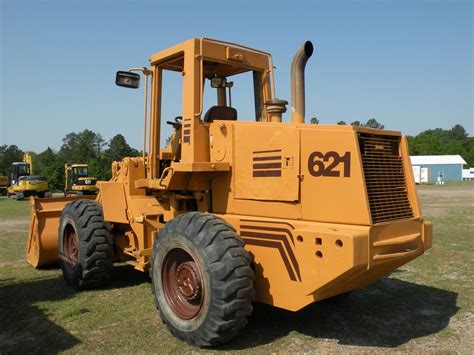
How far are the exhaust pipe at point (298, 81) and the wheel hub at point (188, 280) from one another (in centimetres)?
196

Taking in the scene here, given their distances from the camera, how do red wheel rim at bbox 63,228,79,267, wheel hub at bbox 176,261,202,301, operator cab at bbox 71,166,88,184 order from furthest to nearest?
operator cab at bbox 71,166,88,184 → red wheel rim at bbox 63,228,79,267 → wheel hub at bbox 176,261,202,301

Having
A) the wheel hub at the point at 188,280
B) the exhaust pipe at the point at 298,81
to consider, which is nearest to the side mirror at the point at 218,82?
the exhaust pipe at the point at 298,81

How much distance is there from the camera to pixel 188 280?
4770mm

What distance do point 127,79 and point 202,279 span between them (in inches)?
118

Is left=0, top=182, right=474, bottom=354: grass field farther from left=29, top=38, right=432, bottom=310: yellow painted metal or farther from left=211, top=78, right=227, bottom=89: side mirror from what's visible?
left=211, top=78, right=227, bottom=89: side mirror

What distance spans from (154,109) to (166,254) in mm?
2166

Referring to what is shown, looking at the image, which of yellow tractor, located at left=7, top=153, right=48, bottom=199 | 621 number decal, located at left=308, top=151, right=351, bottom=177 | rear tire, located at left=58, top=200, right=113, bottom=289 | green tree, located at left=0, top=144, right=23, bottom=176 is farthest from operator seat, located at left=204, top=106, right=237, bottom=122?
green tree, located at left=0, top=144, right=23, bottom=176

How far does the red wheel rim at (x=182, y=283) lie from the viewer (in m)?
4.65

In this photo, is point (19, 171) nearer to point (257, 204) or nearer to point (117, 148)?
point (257, 204)

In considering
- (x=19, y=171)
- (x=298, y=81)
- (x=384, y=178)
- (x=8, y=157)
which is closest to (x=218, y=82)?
(x=298, y=81)

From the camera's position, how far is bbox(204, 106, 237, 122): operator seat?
545 centimetres

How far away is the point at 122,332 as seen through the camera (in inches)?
194

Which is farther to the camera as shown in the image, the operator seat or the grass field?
the operator seat

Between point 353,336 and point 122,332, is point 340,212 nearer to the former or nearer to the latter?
point 353,336
